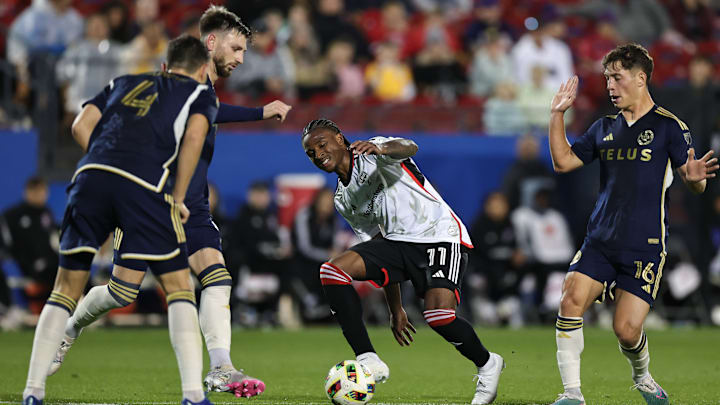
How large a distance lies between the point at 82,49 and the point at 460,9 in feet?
23.6

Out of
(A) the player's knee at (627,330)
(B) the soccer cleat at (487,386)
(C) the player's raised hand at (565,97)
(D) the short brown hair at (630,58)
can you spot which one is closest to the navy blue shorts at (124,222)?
(B) the soccer cleat at (487,386)

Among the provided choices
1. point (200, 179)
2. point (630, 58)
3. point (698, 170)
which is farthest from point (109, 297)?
point (698, 170)

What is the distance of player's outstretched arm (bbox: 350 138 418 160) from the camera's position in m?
6.21

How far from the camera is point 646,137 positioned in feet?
21.3

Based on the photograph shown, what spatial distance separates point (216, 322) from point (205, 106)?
5.91ft

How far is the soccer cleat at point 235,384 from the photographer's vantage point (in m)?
6.57

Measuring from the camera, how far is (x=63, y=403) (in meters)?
6.53

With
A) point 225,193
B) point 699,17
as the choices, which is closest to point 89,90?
point 225,193

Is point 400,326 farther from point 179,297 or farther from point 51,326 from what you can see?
point 51,326

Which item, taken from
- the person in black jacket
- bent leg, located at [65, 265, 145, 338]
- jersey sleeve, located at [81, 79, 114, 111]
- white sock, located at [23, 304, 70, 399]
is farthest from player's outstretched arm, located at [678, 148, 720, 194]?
the person in black jacket

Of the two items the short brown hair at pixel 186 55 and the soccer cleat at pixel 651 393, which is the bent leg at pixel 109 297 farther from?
the soccer cleat at pixel 651 393

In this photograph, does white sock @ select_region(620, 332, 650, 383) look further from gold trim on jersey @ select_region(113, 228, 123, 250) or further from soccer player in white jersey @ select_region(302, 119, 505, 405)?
gold trim on jersey @ select_region(113, 228, 123, 250)

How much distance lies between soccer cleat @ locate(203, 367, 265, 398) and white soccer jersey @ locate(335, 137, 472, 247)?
4.27 feet

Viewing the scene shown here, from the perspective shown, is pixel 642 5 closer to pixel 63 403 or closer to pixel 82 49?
pixel 82 49
